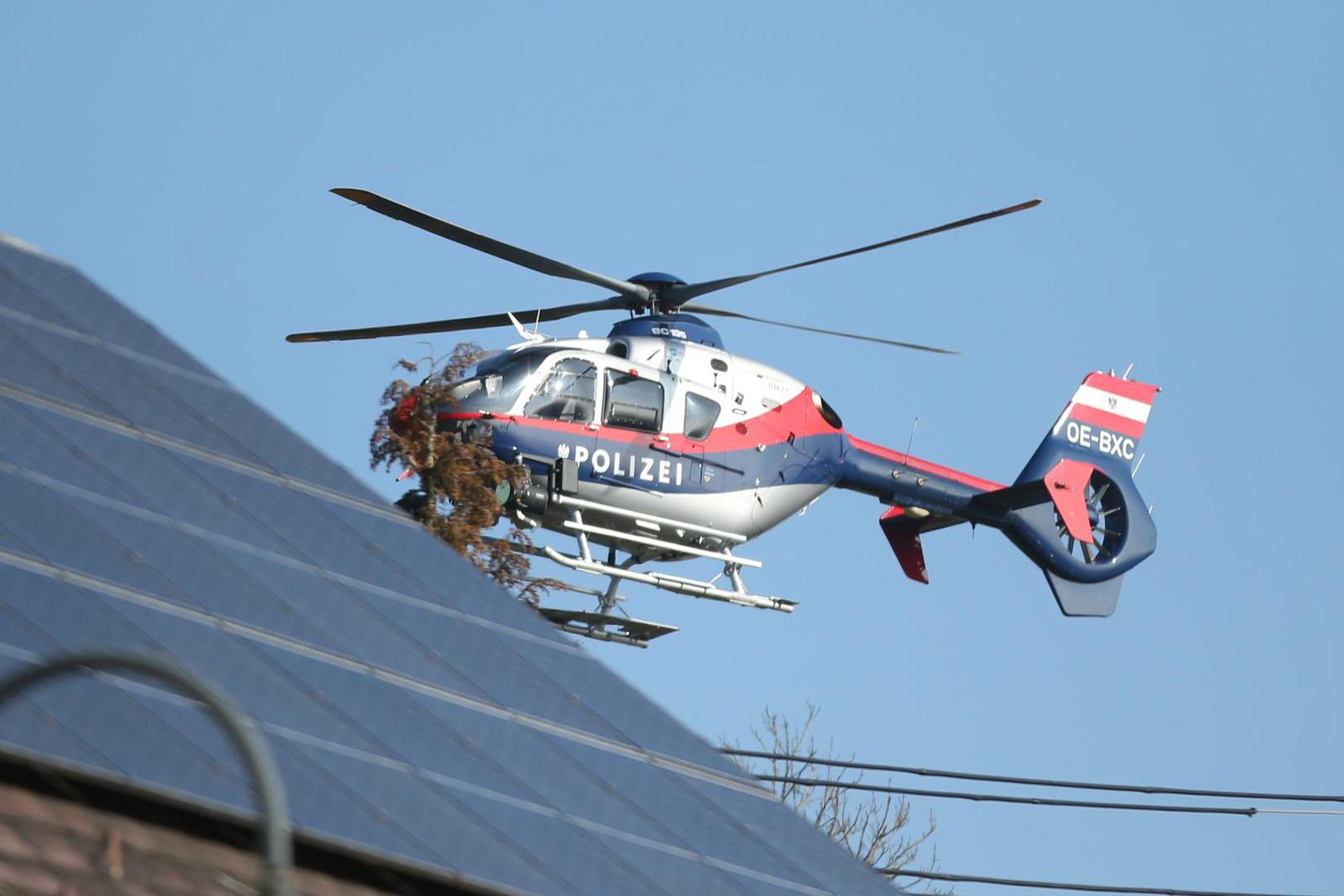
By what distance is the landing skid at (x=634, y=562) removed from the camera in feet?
66.3

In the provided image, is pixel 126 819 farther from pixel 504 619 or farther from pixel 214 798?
pixel 504 619

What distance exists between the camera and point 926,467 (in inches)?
969

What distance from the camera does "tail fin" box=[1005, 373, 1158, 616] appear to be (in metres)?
26.2

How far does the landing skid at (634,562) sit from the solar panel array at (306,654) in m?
9.30

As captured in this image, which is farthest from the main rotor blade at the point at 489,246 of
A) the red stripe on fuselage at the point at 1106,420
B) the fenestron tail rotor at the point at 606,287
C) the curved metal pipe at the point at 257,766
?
the curved metal pipe at the point at 257,766

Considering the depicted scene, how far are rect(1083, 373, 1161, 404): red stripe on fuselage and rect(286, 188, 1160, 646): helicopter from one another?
316 cm

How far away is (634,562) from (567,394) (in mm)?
2208

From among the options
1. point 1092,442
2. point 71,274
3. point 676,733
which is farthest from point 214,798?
point 1092,442

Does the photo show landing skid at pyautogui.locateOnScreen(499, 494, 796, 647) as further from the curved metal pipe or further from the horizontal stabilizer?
the curved metal pipe

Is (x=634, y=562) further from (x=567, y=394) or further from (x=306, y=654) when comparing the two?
(x=306, y=654)

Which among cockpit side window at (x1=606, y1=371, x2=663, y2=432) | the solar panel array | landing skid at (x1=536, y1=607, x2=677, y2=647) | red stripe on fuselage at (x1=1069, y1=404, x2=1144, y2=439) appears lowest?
the solar panel array

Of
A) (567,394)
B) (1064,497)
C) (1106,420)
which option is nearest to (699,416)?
(567,394)

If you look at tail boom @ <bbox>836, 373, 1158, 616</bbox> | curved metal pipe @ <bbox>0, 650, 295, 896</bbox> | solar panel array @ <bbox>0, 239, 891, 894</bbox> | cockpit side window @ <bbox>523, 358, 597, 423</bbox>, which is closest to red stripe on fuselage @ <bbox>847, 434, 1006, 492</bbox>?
tail boom @ <bbox>836, 373, 1158, 616</bbox>

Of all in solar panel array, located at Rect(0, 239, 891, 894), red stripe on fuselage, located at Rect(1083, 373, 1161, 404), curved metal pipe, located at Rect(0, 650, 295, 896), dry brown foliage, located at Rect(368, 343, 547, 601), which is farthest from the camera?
red stripe on fuselage, located at Rect(1083, 373, 1161, 404)
